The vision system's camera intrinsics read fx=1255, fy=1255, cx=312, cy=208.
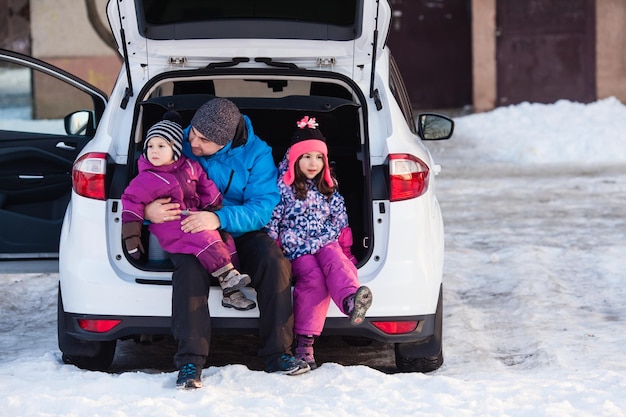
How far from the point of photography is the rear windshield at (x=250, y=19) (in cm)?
602

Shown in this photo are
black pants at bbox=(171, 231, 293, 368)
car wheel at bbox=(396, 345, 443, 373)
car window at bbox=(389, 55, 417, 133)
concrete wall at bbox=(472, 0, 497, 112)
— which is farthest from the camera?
concrete wall at bbox=(472, 0, 497, 112)

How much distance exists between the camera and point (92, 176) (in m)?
5.47

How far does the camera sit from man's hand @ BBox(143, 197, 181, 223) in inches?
211

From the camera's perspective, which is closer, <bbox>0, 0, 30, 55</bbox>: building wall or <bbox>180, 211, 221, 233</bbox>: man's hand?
<bbox>180, 211, 221, 233</bbox>: man's hand

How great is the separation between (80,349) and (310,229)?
115 cm

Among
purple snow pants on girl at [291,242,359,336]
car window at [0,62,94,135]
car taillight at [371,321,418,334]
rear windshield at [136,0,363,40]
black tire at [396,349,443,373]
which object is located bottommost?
black tire at [396,349,443,373]

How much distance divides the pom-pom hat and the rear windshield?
0.58m

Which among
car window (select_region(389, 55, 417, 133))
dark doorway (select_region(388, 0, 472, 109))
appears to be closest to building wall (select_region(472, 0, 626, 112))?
dark doorway (select_region(388, 0, 472, 109))

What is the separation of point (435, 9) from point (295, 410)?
16357 mm

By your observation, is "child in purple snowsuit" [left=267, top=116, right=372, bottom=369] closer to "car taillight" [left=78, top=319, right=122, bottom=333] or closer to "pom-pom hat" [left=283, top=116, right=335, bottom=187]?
"pom-pom hat" [left=283, top=116, right=335, bottom=187]

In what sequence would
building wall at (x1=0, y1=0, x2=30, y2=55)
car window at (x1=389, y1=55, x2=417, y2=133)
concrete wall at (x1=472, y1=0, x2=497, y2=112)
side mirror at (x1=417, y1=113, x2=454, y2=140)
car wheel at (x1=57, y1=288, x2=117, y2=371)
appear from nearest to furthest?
car wheel at (x1=57, y1=288, x2=117, y2=371)
car window at (x1=389, y1=55, x2=417, y2=133)
side mirror at (x1=417, y1=113, x2=454, y2=140)
building wall at (x1=0, y1=0, x2=30, y2=55)
concrete wall at (x1=472, y1=0, x2=497, y2=112)

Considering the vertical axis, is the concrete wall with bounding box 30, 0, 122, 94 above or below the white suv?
above

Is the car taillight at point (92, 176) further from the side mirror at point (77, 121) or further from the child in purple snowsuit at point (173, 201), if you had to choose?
the side mirror at point (77, 121)

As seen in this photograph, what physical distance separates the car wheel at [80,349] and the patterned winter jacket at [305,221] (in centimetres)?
92
